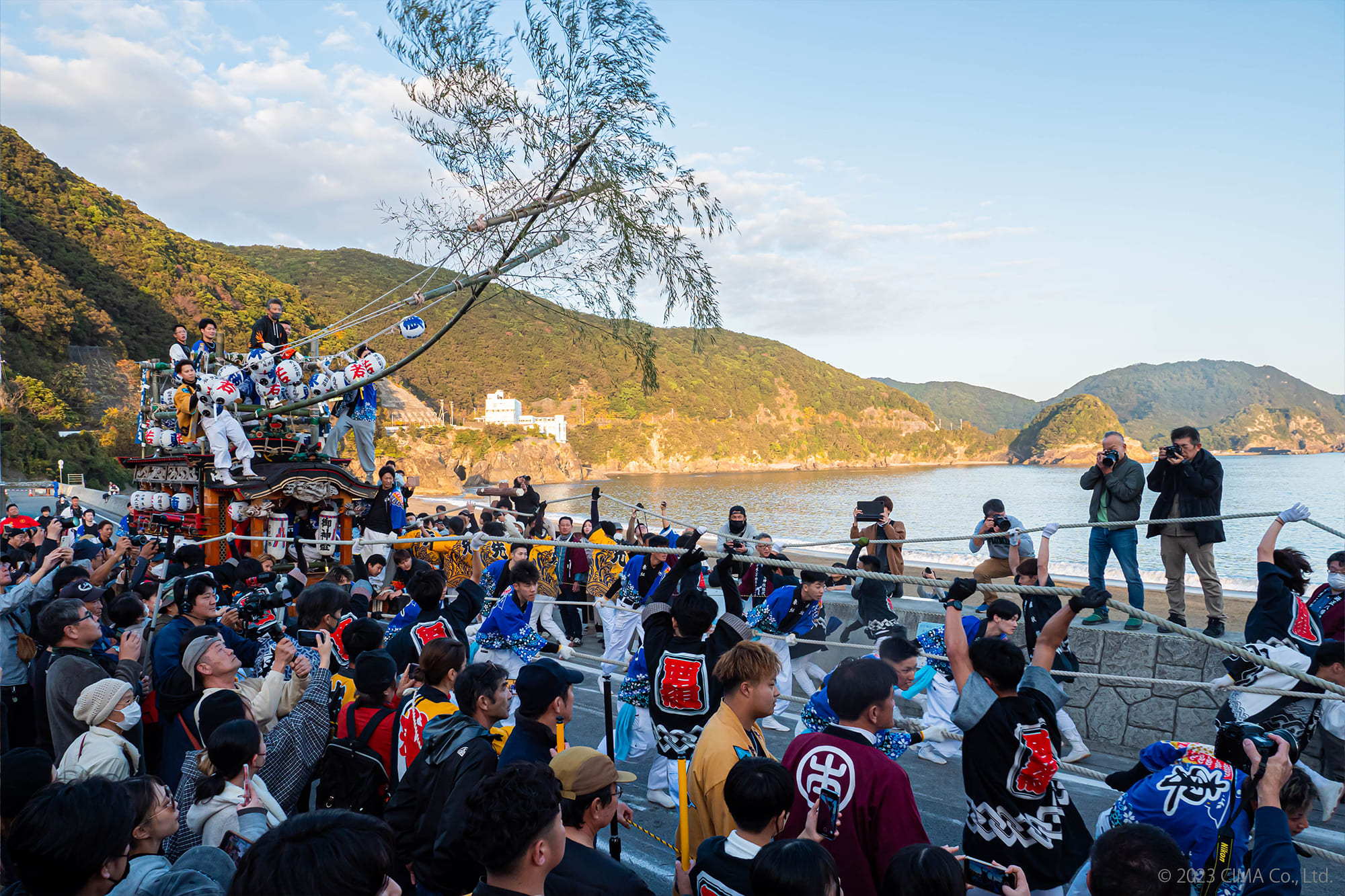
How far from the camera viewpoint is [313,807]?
11.8 feet

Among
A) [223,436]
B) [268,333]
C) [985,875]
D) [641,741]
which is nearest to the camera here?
[985,875]

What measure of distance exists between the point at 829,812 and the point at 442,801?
142cm

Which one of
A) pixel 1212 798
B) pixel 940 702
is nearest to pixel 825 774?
pixel 1212 798

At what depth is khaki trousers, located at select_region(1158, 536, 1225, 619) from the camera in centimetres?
643

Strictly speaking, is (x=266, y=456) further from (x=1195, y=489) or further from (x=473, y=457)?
(x=473, y=457)

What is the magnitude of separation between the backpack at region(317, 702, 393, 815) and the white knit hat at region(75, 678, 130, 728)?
88 cm

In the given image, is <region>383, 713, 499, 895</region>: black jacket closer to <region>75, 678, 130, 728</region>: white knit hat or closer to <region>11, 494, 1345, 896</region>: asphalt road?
<region>75, 678, 130, 728</region>: white knit hat

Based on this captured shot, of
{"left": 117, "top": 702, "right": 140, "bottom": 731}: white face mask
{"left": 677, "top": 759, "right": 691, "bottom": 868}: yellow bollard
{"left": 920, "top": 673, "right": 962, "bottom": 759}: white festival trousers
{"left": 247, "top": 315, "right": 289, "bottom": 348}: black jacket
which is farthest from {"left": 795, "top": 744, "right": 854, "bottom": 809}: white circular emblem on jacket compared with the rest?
{"left": 247, "top": 315, "right": 289, "bottom": 348}: black jacket

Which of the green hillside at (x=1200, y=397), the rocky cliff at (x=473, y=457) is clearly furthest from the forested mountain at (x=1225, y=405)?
the rocky cliff at (x=473, y=457)

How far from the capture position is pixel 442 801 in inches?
111

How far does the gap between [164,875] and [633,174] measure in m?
7.09

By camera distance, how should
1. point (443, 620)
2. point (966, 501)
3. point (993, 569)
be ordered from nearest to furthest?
point (443, 620) → point (993, 569) → point (966, 501)

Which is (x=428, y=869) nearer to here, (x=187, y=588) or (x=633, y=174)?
(x=187, y=588)

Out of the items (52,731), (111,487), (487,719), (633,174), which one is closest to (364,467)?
(633,174)
